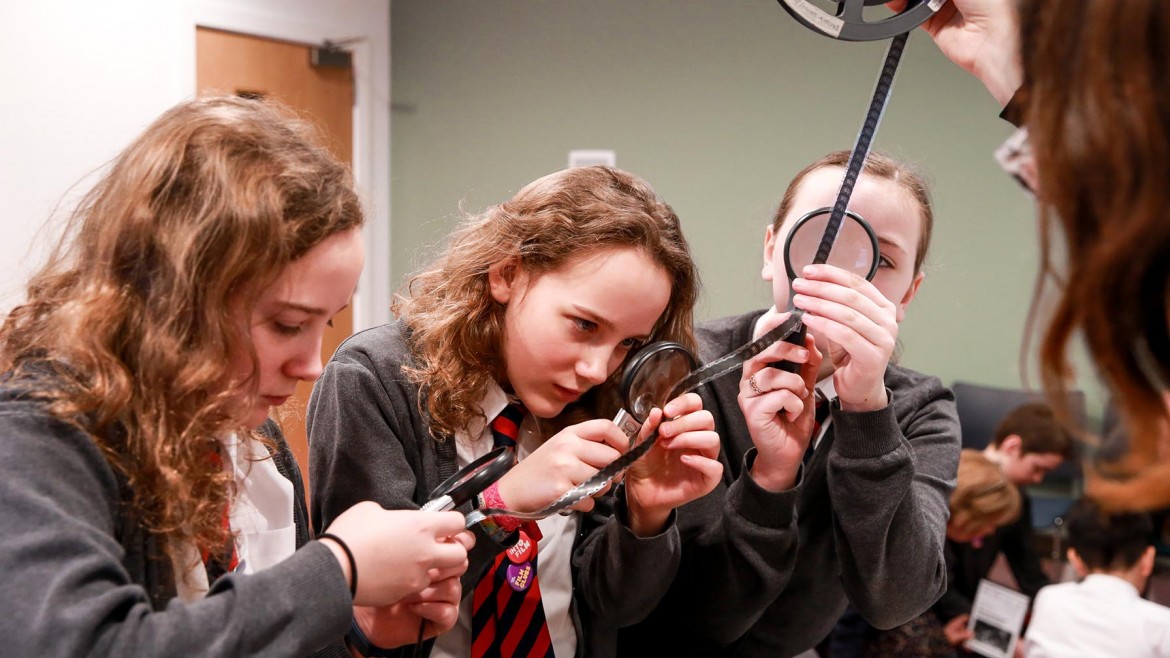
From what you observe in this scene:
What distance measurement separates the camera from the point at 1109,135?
2.44 feet

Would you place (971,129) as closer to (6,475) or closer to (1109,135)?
(1109,135)

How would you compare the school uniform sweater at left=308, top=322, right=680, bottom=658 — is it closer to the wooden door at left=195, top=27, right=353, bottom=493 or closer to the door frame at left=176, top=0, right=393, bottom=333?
the wooden door at left=195, top=27, right=353, bottom=493

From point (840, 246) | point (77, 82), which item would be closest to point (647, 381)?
point (840, 246)

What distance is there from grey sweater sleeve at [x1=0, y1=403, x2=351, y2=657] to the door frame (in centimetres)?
292

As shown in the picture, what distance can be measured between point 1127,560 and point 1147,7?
2.71m

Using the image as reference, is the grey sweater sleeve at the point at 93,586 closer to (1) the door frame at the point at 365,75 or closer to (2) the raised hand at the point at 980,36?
(2) the raised hand at the point at 980,36

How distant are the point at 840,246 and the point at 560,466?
51 centimetres

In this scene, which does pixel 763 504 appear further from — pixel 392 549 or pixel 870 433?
pixel 392 549

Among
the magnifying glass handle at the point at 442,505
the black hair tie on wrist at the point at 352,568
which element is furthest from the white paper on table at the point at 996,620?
the black hair tie on wrist at the point at 352,568

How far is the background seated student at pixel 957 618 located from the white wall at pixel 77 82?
183cm

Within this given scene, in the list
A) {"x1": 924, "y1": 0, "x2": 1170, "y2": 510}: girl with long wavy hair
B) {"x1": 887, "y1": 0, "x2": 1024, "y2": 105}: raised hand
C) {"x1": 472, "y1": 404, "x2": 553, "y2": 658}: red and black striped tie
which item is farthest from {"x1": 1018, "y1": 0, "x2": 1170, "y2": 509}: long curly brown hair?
{"x1": 472, "y1": 404, "x2": 553, "y2": 658}: red and black striped tie

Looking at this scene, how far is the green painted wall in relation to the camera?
4.00m

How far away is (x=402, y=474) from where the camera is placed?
4.50ft

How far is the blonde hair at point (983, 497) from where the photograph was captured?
3248 mm
